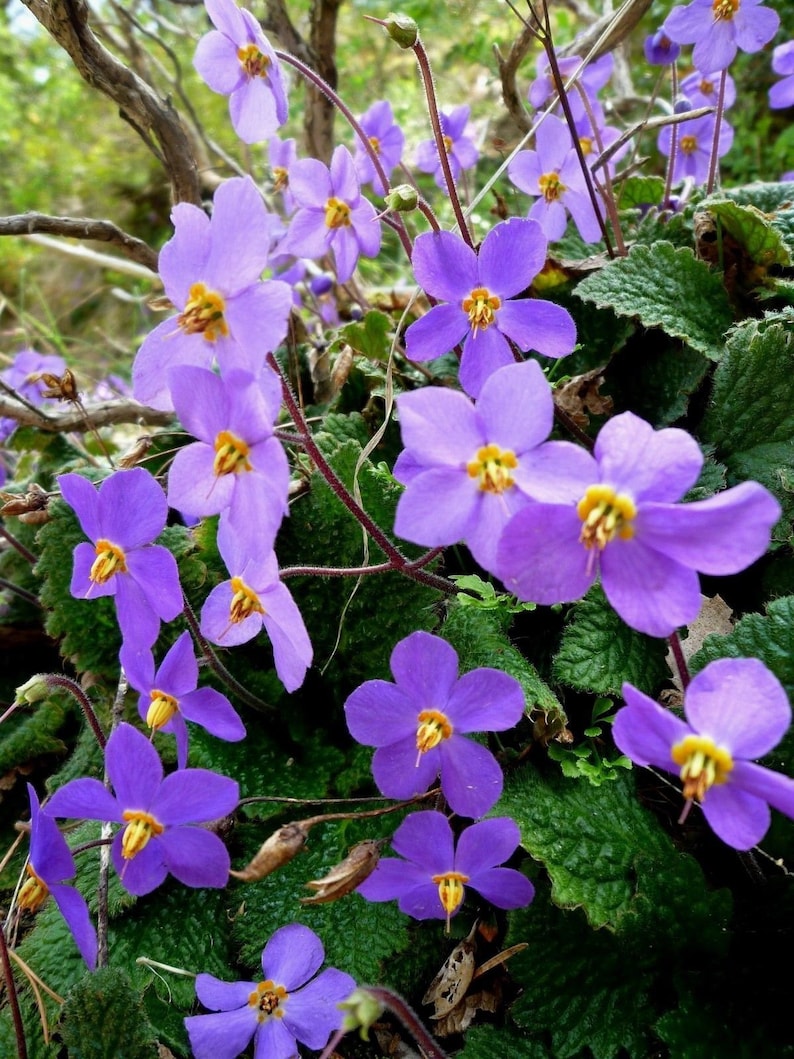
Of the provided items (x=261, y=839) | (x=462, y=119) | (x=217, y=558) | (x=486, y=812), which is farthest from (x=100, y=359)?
(x=486, y=812)

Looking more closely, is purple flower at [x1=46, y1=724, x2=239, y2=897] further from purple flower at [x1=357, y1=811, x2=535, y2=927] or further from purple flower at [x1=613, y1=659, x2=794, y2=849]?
purple flower at [x1=613, y1=659, x2=794, y2=849]

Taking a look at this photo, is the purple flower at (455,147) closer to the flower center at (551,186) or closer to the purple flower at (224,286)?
the flower center at (551,186)

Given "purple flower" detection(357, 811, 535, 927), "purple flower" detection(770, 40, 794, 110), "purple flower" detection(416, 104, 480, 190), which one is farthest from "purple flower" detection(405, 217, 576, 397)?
"purple flower" detection(770, 40, 794, 110)

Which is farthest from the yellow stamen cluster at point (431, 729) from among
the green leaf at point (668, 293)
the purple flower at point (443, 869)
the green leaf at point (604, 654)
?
the green leaf at point (668, 293)

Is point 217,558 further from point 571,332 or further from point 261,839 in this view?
point 571,332

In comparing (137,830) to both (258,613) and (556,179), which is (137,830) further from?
(556,179)

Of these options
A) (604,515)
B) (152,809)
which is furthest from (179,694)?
(604,515)
